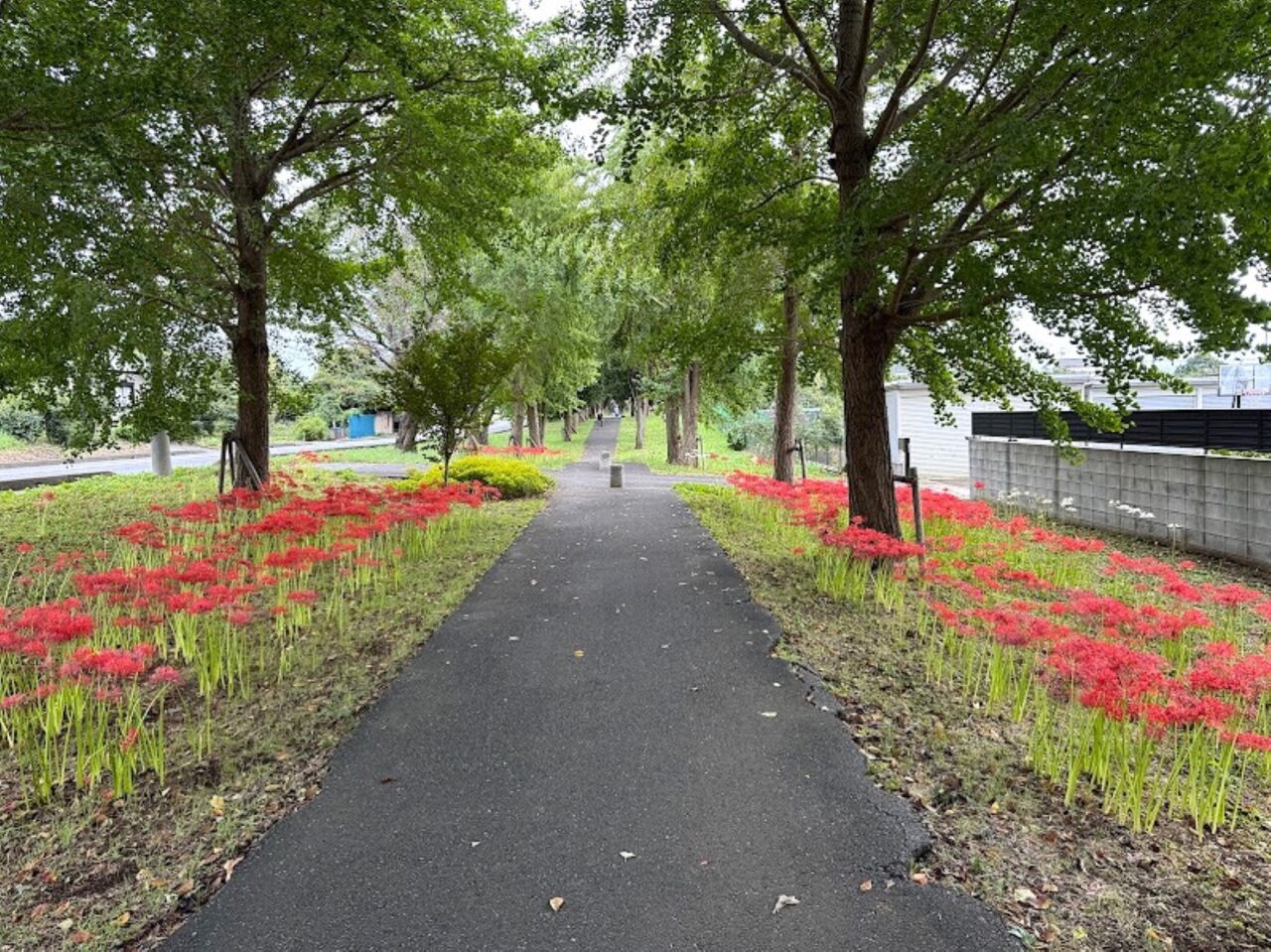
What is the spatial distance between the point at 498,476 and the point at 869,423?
7582 millimetres

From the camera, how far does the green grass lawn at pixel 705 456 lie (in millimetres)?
19875

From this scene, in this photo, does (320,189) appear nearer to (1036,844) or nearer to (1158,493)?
(1036,844)

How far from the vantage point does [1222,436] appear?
7.74m

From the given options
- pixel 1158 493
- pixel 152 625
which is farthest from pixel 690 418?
pixel 152 625

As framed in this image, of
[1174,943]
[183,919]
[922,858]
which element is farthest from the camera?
[922,858]

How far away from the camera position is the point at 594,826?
106 inches

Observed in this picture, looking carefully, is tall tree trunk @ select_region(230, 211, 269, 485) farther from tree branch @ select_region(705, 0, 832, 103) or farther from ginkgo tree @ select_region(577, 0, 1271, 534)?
tree branch @ select_region(705, 0, 832, 103)

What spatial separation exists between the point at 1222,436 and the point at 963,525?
2.88 meters

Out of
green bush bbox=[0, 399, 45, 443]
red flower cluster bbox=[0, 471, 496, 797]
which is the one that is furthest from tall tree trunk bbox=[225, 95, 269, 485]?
green bush bbox=[0, 399, 45, 443]

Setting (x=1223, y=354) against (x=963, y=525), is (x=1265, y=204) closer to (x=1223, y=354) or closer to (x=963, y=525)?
(x=1223, y=354)

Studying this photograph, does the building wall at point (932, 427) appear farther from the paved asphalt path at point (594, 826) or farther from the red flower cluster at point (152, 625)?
the paved asphalt path at point (594, 826)

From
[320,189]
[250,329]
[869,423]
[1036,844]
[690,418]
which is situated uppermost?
[320,189]

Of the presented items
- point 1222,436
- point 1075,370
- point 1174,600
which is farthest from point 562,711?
point 1075,370

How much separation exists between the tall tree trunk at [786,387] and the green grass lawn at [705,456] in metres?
4.61
